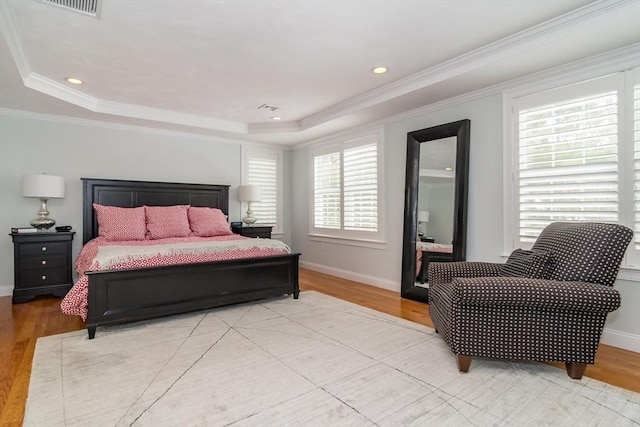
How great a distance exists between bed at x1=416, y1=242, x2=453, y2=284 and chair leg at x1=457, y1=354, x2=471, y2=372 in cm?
177

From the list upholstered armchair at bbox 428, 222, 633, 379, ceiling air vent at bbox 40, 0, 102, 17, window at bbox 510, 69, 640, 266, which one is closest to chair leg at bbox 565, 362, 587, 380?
upholstered armchair at bbox 428, 222, 633, 379

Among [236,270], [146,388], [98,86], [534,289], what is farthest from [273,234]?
[534,289]

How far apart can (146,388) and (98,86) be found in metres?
3.39

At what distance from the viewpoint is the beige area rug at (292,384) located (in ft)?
5.79

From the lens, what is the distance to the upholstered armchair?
207 cm

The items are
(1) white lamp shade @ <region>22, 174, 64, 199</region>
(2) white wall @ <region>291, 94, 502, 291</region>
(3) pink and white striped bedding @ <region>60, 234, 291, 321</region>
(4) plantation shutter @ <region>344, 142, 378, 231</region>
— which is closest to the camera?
(3) pink and white striped bedding @ <region>60, 234, 291, 321</region>

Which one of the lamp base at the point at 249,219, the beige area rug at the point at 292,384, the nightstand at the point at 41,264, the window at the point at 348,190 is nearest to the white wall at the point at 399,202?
the window at the point at 348,190

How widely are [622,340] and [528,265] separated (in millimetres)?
1130

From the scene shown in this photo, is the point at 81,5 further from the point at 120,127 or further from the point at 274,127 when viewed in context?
the point at 274,127

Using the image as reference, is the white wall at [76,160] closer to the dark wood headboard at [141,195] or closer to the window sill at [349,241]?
the dark wood headboard at [141,195]

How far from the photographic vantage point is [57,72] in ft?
11.3

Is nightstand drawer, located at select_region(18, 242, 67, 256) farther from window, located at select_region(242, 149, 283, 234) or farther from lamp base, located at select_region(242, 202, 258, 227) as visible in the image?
window, located at select_region(242, 149, 283, 234)

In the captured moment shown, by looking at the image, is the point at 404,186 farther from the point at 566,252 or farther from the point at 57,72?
the point at 57,72

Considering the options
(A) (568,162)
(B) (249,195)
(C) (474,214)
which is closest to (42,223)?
(B) (249,195)
